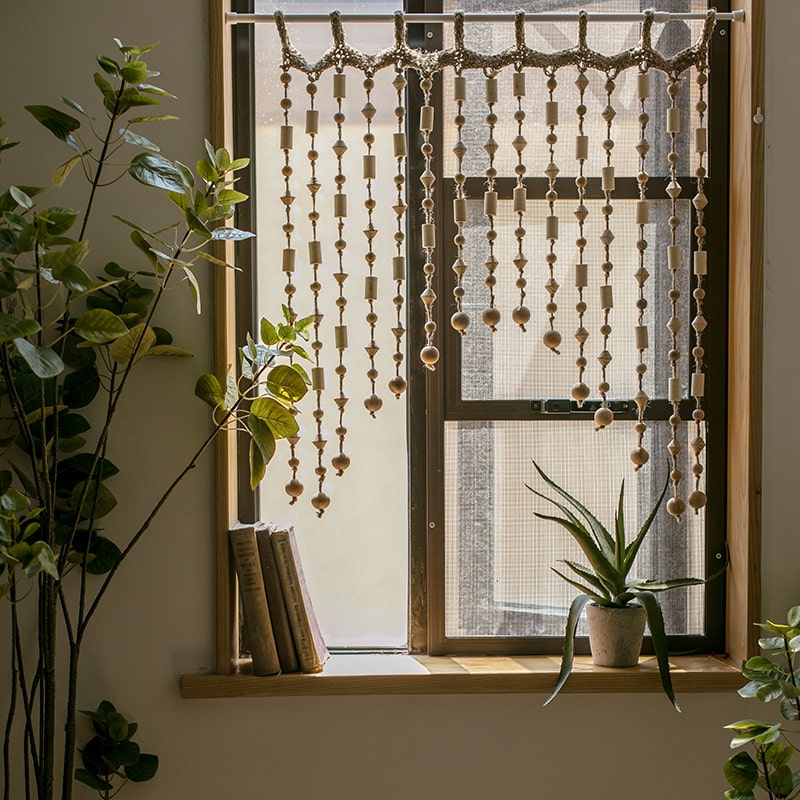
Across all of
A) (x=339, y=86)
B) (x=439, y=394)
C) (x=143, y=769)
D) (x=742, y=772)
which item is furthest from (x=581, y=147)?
(x=143, y=769)

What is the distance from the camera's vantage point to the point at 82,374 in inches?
66.8

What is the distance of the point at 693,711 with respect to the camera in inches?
71.3

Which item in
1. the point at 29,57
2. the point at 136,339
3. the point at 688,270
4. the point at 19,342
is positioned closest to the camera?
the point at 19,342

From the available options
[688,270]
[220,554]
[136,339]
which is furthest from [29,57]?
[688,270]

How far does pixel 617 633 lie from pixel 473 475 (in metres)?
0.44

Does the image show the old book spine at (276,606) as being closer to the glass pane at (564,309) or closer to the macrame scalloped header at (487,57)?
the glass pane at (564,309)

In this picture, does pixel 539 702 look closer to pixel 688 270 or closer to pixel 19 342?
pixel 688 270

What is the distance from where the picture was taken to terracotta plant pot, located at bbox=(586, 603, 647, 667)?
1.79 m

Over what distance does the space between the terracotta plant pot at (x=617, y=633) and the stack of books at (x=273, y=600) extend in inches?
22.5

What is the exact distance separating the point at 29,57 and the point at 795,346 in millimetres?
1643

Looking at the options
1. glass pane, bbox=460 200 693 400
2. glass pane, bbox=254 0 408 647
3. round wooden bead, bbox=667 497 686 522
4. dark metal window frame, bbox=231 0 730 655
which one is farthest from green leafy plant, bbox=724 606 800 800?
glass pane, bbox=254 0 408 647

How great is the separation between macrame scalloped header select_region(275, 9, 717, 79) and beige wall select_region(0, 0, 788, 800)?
0.56 feet

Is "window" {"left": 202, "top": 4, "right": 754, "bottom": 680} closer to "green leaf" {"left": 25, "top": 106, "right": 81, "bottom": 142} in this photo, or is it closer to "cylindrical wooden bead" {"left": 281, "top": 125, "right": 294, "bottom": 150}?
"cylindrical wooden bead" {"left": 281, "top": 125, "right": 294, "bottom": 150}

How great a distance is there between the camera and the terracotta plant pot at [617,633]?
1.79 m
